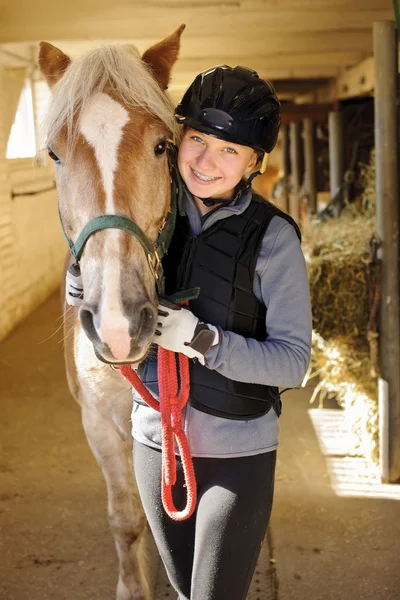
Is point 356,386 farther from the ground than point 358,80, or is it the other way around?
point 358,80

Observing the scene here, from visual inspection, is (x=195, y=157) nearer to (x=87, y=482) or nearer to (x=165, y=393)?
(x=165, y=393)

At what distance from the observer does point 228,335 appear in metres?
1.40

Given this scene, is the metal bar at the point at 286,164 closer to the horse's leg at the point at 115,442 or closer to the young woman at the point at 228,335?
the horse's leg at the point at 115,442

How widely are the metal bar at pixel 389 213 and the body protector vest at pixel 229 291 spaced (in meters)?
1.60

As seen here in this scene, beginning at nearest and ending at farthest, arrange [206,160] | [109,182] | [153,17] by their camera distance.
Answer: [109,182], [206,160], [153,17]

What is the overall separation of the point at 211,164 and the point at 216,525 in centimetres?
78

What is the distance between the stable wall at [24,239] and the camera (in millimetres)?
6059

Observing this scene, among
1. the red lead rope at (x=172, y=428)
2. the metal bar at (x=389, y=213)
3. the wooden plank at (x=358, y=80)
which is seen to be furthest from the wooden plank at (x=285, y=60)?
the red lead rope at (x=172, y=428)

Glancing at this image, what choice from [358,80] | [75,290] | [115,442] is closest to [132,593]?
[115,442]

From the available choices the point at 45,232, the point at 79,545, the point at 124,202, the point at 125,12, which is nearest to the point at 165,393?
the point at 124,202

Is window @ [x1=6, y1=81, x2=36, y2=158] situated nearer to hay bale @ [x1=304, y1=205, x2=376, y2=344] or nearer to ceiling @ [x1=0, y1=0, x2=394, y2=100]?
ceiling @ [x1=0, y1=0, x2=394, y2=100]

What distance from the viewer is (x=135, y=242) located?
1357mm

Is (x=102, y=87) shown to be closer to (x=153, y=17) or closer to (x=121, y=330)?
(x=121, y=330)

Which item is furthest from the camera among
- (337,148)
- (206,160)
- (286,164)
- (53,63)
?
(286,164)
